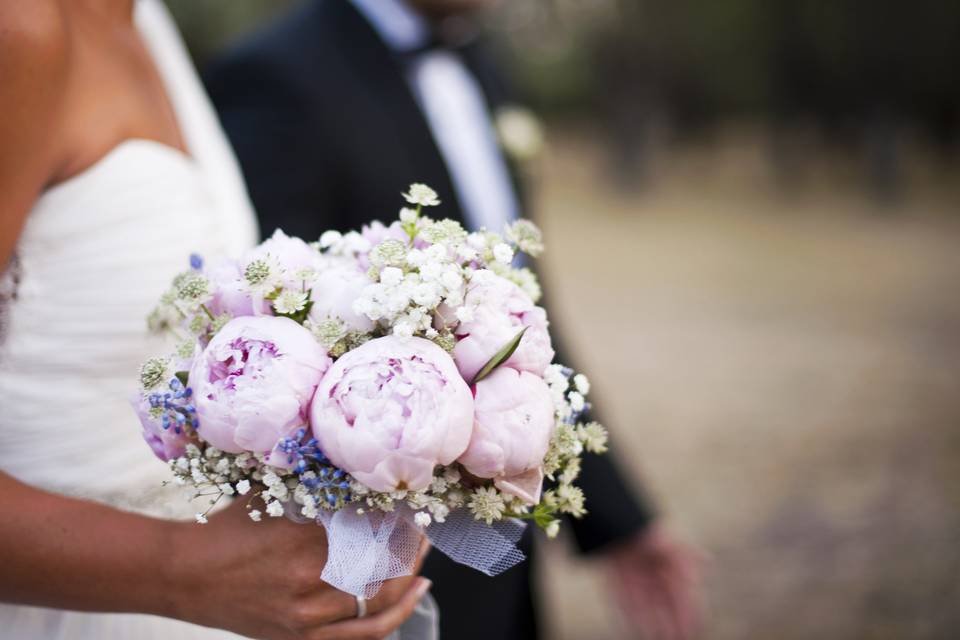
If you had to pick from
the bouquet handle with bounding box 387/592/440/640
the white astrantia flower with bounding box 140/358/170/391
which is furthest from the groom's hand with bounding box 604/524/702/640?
the white astrantia flower with bounding box 140/358/170/391

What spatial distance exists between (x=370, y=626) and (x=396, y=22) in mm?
2062

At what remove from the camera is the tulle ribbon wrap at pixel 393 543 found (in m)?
1.25

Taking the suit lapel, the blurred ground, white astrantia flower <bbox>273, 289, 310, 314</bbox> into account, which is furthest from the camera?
the blurred ground

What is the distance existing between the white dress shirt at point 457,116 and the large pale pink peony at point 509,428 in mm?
1550

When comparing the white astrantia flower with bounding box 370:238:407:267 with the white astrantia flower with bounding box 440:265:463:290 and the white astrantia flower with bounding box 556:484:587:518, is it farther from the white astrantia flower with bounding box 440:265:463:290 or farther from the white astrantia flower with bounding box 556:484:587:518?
the white astrantia flower with bounding box 556:484:587:518

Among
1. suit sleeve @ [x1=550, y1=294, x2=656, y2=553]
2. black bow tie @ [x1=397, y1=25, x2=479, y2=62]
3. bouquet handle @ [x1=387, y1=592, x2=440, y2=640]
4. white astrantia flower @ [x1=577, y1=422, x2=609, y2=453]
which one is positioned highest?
black bow tie @ [x1=397, y1=25, x2=479, y2=62]

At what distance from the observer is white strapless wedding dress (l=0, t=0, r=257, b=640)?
1.57 meters

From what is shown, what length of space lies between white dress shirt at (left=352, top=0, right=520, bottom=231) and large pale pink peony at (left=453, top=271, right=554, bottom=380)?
1448 millimetres

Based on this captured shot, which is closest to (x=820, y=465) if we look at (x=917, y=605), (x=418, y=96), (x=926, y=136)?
(x=917, y=605)

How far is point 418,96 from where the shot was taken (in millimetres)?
2816

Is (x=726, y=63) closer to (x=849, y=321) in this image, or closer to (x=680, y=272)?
(x=680, y=272)

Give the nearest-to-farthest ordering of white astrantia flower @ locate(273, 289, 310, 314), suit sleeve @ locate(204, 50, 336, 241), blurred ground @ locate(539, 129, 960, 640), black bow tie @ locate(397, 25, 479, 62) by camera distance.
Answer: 1. white astrantia flower @ locate(273, 289, 310, 314)
2. suit sleeve @ locate(204, 50, 336, 241)
3. black bow tie @ locate(397, 25, 479, 62)
4. blurred ground @ locate(539, 129, 960, 640)

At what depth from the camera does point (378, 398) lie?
115cm

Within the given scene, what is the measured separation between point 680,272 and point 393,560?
42.9 feet
